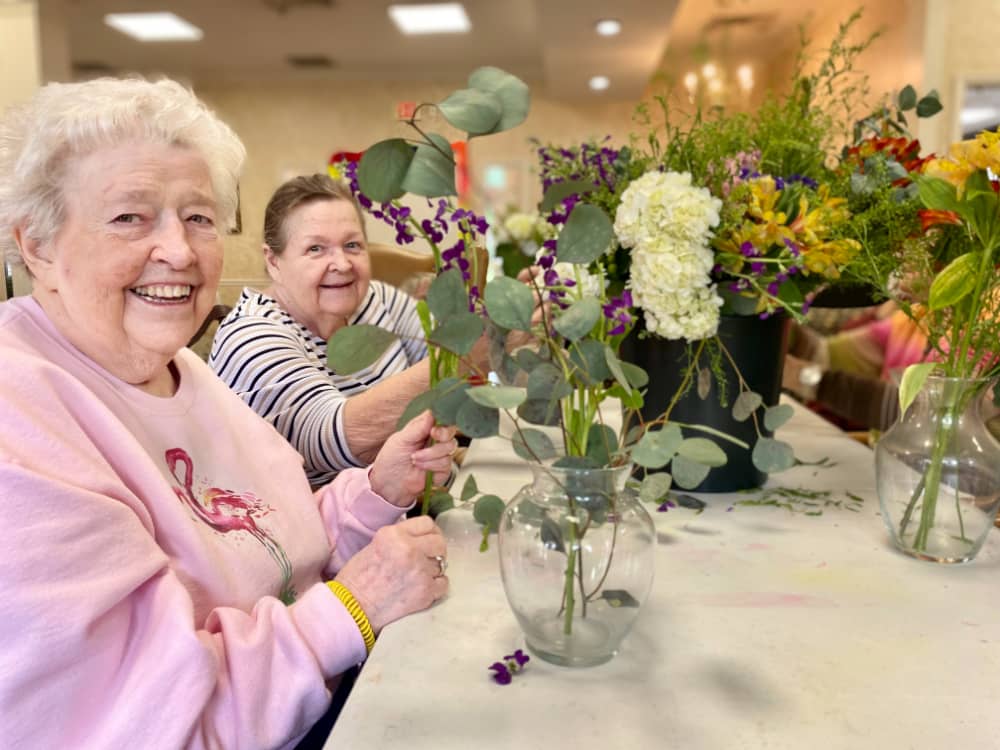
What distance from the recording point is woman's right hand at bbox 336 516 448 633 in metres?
0.81

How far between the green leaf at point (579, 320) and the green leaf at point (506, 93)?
0.15m

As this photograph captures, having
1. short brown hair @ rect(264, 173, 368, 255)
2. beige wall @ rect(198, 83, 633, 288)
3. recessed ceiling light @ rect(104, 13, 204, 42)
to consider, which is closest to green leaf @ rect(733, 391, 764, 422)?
short brown hair @ rect(264, 173, 368, 255)

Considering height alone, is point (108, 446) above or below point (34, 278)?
below

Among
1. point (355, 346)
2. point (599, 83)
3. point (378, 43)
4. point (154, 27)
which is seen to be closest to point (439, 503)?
point (355, 346)

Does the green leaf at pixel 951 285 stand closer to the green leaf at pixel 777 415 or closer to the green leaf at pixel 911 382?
the green leaf at pixel 911 382

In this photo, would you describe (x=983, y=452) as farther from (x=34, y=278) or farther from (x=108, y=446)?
(x=34, y=278)

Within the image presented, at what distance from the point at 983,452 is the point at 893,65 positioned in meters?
4.99

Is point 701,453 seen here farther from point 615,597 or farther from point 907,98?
point 907,98

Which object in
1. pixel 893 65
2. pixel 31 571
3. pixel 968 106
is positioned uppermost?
pixel 893 65

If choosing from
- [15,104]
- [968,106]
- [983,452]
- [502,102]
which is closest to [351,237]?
[15,104]

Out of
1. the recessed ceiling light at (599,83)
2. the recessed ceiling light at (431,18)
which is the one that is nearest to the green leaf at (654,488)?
the recessed ceiling light at (431,18)

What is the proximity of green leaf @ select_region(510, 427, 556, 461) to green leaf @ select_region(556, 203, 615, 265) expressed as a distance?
150 mm

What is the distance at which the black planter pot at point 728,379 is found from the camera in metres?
1.18

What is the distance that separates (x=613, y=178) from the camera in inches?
45.4
